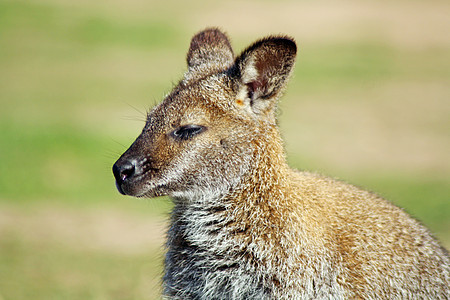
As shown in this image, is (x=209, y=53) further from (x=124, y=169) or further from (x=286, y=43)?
(x=124, y=169)

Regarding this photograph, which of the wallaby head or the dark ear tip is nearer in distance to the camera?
the dark ear tip

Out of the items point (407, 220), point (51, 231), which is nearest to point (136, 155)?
point (407, 220)

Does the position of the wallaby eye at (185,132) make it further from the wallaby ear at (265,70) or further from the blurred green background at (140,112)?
the blurred green background at (140,112)

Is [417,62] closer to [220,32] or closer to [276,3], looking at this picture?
[276,3]

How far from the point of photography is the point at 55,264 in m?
10.0

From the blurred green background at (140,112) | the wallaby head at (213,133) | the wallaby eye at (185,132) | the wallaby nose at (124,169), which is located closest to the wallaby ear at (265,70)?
the wallaby head at (213,133)

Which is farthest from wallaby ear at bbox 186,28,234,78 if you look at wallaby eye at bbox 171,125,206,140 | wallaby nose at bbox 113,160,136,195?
wallaby nose at bbox 113,160,136,195

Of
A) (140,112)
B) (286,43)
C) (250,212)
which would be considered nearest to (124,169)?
(140,112)

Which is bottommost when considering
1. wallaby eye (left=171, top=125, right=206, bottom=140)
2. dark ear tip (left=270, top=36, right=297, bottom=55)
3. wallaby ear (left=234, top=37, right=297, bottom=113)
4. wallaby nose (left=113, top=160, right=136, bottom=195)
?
wallaby nose (left=113, top=160, right=136, bottom=195)

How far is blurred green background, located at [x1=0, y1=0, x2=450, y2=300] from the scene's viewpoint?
11.3 m

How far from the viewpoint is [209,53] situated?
6.87 m

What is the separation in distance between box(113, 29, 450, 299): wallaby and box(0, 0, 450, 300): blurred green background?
600mm

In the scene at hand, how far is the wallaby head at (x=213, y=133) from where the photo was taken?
5.84m

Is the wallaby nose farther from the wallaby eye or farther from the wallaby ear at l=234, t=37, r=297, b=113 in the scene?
the wallaby ear at l=234, t=37, r=297, b=113
